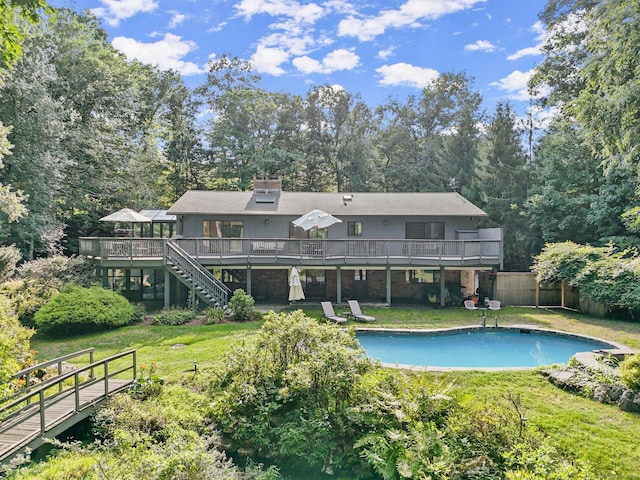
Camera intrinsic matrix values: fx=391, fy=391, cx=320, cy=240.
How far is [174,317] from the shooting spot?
14.8 metres

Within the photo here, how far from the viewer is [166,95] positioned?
32594 mm

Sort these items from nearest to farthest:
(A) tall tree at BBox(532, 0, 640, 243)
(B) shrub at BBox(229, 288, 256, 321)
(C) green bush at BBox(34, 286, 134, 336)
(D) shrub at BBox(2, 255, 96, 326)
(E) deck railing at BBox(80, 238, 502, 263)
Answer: (A) tall tree at BBox(532, 0, 640, 243), (C) green bush at BBox(34, 286, 134, 336), (D) shrub at BBox(2, 255, 96, 326), (B) shrub at BBox(229, 288, 256, 321), (E) deck railing at BBox(80, 238, 502, 263)

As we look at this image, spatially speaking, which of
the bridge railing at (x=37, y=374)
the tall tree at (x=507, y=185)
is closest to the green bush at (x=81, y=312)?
the bridge railing at (x=37, y=374)

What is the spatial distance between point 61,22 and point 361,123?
23.2 metres

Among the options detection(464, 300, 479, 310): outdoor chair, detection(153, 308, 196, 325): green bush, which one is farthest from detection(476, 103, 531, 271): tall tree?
detection(153, 308, 196, 325): green bush

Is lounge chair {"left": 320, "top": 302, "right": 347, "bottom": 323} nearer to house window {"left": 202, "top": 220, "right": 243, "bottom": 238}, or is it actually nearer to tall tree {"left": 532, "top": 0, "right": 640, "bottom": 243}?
house window {"left": 202, "top": 220, "right": 243, "bottom": 238}

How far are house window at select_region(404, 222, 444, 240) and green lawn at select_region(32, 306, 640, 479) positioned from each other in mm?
4092

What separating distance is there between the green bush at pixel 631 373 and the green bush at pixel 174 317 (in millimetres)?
13243

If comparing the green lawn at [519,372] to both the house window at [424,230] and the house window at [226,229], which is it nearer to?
the house window at [424,230]

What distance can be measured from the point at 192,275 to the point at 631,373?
47.2ft

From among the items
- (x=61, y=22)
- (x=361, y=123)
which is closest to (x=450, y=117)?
(x=361, y=123)

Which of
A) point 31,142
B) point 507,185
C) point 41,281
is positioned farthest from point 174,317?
point 507,185

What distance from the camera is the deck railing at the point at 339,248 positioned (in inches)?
688

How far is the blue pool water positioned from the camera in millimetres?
11781
